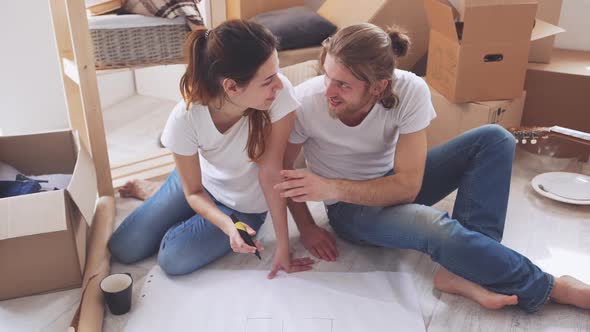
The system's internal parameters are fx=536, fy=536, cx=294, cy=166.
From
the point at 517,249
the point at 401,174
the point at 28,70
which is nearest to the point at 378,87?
the point at 401,174

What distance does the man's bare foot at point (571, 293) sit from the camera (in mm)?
A: 1228

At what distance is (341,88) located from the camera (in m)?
1.20

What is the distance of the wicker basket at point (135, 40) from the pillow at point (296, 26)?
0.36 metres

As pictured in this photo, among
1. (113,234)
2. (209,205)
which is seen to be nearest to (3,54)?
(113,234)

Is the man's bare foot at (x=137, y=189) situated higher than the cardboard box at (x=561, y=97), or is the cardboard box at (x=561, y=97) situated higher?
the cardboard box at (x=561, y=97)

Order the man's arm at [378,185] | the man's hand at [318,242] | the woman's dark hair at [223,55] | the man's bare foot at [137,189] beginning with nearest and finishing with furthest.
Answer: the woman's dark hair at [223,55] < the man's arm at [378,185] < the man's hand at [318,242] < the man's bare foot at [137,189]

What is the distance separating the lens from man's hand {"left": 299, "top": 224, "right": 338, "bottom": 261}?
1.47 metres

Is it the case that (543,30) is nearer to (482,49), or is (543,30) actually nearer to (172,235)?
(482,49)

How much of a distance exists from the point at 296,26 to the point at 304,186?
1027mm

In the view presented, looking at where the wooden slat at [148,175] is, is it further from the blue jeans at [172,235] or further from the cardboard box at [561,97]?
the cardboard box at [561,97]

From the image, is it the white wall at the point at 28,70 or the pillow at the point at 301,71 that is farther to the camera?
the white wall at the point at 28,70

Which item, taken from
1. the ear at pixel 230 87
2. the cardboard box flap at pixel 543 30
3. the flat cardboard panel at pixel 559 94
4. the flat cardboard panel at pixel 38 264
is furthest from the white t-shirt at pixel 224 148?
the flat cardboard panel at pixel 559 94

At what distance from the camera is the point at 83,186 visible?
1.37 meters

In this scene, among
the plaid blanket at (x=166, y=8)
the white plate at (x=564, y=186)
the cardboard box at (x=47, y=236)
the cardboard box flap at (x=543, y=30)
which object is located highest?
the plaid blanket at (x=166, y=8)
